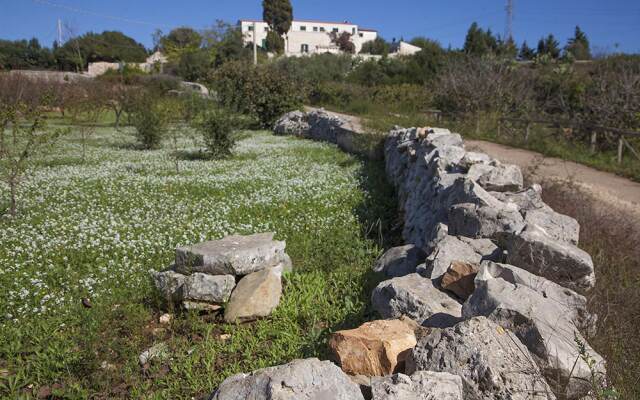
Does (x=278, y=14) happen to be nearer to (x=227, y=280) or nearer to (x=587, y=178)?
(x=587, y=178)

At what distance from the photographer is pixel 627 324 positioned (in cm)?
351

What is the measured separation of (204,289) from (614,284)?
375cm

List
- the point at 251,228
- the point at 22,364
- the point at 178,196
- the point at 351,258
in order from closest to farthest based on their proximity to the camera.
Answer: the point at 22,364, the point at 351,258, the point at 251,228, the point at 178,196

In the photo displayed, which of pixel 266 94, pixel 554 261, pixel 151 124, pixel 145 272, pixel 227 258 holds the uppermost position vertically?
pixel 266 94

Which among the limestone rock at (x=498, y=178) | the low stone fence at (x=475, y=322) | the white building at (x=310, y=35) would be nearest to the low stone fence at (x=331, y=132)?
the limestone rock at (x=498, y=178)

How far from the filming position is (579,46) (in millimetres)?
53906

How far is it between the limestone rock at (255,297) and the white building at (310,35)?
3107 inches

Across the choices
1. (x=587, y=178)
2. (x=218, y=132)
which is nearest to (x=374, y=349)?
(x=587, y=178)

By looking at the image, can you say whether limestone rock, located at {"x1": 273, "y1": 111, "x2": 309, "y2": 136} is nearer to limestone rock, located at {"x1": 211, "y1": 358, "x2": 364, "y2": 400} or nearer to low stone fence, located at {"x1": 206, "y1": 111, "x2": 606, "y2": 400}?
low stone fence, located at {"x1": 206, "y1": 111, "x2": 606, "y2": 400}

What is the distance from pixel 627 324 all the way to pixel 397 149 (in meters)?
7.87

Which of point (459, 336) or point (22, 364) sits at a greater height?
point (459, 336)

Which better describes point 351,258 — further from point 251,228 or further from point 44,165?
point 44,165

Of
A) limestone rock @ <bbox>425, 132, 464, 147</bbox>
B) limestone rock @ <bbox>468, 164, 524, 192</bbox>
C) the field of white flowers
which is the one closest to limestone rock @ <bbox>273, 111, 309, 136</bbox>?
the field of white flowers

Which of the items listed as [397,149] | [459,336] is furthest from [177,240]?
[397,149]
